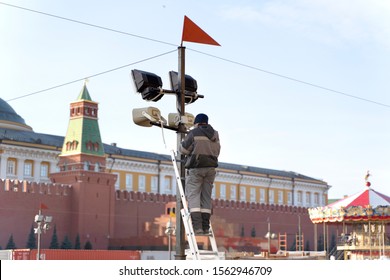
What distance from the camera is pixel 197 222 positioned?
5.23 meters

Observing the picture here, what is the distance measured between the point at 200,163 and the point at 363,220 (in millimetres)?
18550

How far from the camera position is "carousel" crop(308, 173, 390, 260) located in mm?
22594

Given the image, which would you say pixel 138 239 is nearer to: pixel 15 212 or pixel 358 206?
pixel 15 212

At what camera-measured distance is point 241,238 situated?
45812 mm

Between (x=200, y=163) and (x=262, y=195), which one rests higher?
(x=262, y=195)

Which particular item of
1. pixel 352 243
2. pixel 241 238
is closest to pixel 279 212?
pixel 241 238

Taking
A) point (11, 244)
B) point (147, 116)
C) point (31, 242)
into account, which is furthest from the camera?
point (31, 242)

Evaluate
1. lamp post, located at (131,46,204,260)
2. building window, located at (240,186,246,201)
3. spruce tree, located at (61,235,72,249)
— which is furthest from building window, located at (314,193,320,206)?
lamp post, located at (131,46,204,260)

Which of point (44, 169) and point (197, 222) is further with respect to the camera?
point (44, 169)

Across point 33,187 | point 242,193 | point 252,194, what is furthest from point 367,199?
point 252,194

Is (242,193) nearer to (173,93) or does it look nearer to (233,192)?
(233,192)

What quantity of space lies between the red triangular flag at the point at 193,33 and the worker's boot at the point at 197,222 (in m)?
1.32

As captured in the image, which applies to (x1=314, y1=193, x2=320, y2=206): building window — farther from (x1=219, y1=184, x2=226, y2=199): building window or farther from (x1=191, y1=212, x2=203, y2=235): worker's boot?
(x1=191, y1=212, x2=203, y2=235): worker's boot
